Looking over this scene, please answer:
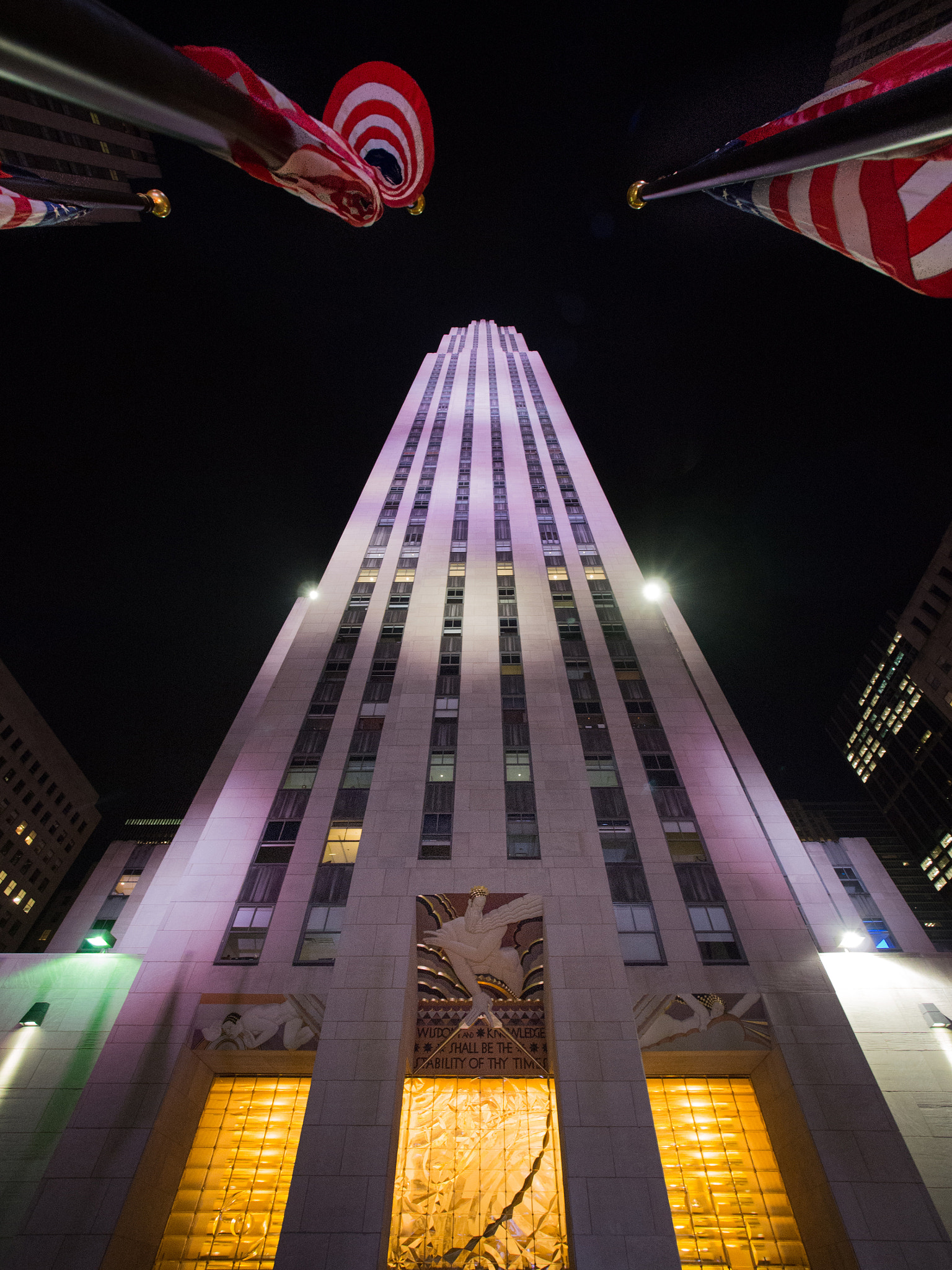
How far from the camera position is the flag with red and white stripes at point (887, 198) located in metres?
8.31

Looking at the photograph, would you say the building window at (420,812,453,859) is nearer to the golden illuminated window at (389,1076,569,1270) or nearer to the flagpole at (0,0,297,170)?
the golden illuminated window at (389,1076,569,1270)

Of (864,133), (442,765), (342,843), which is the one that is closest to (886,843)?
(442,765)

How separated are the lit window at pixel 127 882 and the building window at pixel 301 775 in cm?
3986

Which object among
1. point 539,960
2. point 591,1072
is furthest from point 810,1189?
point 539,960

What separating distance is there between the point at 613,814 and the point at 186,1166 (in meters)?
19.7

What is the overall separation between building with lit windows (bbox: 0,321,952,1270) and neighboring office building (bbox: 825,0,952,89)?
50.8 metres

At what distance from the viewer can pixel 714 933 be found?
22.8m

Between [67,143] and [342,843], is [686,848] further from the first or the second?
[67,143]

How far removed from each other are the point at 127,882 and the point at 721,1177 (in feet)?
188

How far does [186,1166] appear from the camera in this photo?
62.6 ft

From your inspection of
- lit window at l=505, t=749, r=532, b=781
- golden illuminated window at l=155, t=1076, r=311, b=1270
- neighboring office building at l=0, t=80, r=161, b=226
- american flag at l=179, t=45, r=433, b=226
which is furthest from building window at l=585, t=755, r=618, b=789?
neighboring office building at l=0, t=80, r=161, b=226

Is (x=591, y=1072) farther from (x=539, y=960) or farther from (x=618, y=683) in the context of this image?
(x=618, y=683)

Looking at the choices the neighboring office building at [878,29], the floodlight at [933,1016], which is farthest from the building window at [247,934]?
the neighboring office building at [878,29]

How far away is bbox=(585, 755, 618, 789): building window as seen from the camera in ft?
93.2
